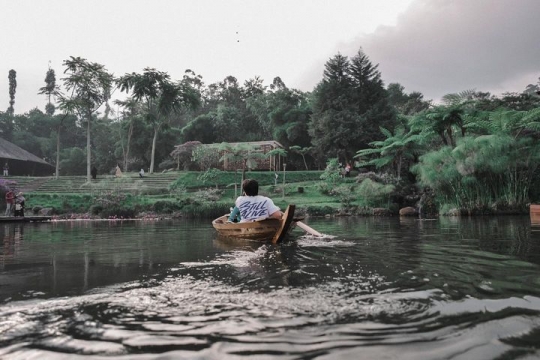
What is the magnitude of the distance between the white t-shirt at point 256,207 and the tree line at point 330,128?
11.7 metres

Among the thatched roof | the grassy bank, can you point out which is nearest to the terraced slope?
the grassy bank


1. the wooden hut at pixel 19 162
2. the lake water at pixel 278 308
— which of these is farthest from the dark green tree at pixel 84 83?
the lake water at pixel 278 308

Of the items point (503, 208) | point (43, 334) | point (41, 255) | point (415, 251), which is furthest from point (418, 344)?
point (503, 208)

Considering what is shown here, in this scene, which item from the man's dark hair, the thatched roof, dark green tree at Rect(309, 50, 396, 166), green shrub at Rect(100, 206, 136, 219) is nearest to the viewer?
the man's dark hair

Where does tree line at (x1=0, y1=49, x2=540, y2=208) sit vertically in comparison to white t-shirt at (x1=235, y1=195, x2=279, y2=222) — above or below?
above

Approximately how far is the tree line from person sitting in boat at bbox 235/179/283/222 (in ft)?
38.5

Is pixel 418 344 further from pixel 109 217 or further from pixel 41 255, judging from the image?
pixel 109 217

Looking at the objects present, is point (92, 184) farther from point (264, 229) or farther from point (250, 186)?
point (264, 229)

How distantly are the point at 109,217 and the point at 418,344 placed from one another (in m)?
21.1

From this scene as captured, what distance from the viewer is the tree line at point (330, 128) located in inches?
659

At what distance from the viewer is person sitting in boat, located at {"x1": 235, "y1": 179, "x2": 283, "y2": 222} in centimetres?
770

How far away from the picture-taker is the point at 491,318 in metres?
2.60

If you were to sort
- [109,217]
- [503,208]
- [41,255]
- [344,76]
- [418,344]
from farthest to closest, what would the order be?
[344,76], [109,217], [503,208], [41,255], [418,344]

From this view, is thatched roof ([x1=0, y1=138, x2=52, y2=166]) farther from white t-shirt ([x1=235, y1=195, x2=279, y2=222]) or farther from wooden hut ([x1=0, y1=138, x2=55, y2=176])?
white t-shirt ([x1=235, y1=195, x2=279, y2=222])
